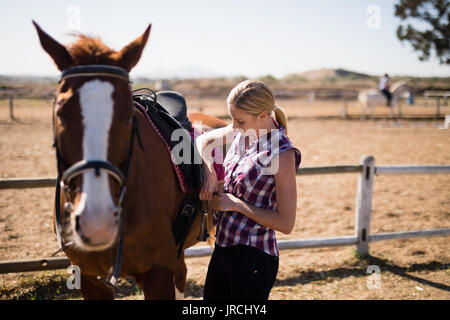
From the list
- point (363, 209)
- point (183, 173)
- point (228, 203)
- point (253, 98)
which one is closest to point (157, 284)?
point (228, 203)

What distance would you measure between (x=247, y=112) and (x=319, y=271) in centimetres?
304

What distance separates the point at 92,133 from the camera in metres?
1.47

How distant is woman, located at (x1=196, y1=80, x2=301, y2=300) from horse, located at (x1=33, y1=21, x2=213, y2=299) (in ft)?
1.05

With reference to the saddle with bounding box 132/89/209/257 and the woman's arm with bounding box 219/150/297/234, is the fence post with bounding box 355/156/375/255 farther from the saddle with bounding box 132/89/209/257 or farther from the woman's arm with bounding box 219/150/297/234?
the woman's arm with bounding box 219/150/297/234

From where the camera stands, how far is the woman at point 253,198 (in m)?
1.86

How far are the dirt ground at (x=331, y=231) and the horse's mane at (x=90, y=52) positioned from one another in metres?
2.68

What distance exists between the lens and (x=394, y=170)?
448 centimetres

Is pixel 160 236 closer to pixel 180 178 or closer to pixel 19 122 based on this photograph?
pixel 180 178

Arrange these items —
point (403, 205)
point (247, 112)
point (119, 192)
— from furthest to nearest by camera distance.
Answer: point (403, 205) < point (247, 112) < point (119, 192)

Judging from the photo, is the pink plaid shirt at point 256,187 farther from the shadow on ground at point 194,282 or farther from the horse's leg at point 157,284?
the shadow on ground at point 194,282

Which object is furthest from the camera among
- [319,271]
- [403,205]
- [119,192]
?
[403,205]

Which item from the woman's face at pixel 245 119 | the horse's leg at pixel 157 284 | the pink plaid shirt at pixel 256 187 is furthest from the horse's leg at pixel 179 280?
the woman's face at pixel 245 119

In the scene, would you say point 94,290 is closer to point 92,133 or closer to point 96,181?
point 96,181
